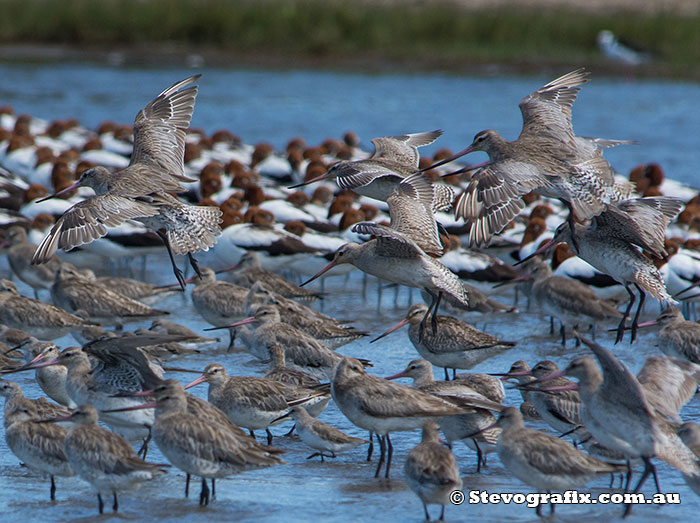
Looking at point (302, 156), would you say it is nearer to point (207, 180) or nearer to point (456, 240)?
point (207, 180)

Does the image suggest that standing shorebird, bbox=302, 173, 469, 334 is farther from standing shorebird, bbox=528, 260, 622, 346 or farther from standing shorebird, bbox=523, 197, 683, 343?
standing shorebird, bbox=528, 260, 622, 346

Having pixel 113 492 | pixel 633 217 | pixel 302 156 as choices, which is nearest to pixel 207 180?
pixel 302 156

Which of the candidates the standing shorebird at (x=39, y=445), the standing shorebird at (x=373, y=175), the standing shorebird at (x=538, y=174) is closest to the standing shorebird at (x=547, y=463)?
the standing shorebird at (x=538, y=174)

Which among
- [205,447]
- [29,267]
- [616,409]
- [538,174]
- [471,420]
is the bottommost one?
[29,267]

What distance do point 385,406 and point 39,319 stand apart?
3.95 meters

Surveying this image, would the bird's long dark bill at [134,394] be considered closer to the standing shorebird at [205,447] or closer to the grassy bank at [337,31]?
the standing shorebird at [205,447]

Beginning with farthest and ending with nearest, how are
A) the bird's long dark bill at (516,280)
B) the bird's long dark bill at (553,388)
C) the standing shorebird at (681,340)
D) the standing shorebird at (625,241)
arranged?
the bird's long dark bill at (516,280) → the standing shorebird at (625,241) → the standing shorebird at (681,340) → the bird's long dark bill at (553,388)

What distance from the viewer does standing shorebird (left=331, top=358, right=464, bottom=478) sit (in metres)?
6.66

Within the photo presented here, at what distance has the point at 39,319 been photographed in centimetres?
946

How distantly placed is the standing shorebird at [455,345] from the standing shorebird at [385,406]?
66.0 inches

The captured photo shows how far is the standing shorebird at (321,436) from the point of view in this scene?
6855 millimetres

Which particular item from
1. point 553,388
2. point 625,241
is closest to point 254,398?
point 553,388

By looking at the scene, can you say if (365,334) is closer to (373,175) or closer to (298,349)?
Answer: (298,349)

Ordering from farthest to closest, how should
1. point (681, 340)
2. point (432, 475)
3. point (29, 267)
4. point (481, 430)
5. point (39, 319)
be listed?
point (29, 267) < point (39, 319) < point (681, 340) < point (481, 430) < point (432, 475)
